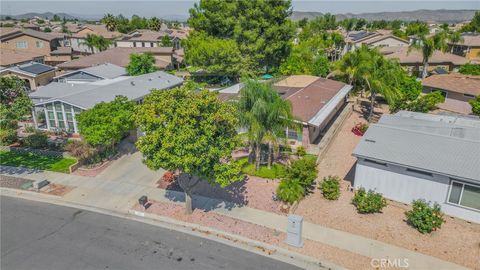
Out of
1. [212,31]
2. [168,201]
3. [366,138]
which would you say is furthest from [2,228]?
[212,31]

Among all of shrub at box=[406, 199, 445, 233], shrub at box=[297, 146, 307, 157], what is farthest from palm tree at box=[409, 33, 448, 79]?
shrub at box=[406, 199, 445, 233]

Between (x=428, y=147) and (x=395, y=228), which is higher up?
(x=428, y=147)

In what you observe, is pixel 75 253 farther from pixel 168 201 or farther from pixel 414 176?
pixel 414 176

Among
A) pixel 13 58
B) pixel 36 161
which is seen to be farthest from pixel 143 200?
pixel 13 58

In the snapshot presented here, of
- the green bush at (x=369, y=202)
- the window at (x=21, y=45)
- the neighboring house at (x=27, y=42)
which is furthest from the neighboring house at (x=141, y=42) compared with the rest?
the green bush at (x=369, y=202)

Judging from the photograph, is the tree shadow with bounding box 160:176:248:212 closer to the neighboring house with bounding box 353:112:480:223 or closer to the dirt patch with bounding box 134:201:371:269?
the dirt patch with bounding box 134:201:371:269

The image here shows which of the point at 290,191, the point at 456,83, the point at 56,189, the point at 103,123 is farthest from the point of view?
the point at 456,83

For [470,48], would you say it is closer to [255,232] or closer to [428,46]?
[428,46]
